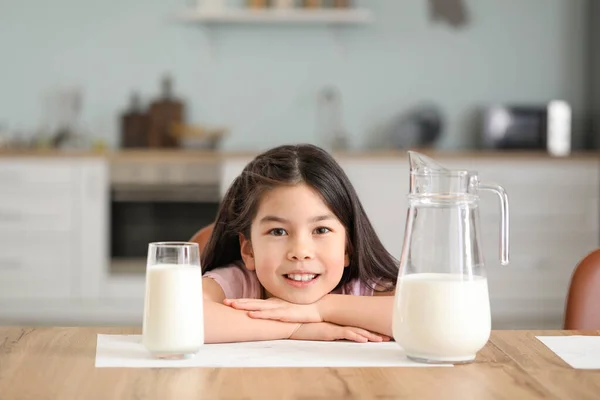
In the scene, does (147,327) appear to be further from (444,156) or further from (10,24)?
(10,24)

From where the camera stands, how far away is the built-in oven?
4465mm

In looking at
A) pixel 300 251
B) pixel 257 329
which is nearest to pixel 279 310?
pixel 257 329

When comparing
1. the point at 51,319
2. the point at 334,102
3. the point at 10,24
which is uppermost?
the point at 10,24

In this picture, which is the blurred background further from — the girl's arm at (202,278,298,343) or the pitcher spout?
the pitcher spout

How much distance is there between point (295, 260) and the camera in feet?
4.94

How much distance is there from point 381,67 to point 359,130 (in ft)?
1.14

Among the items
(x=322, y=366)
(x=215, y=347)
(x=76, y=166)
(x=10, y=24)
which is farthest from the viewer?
(x=10, y=24)

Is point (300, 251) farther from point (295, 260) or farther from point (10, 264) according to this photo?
point (10, 264)

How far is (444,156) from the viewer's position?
451cm

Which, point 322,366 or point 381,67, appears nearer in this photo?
point 322,366

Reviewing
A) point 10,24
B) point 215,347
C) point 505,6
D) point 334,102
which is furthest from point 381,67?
point 215,347

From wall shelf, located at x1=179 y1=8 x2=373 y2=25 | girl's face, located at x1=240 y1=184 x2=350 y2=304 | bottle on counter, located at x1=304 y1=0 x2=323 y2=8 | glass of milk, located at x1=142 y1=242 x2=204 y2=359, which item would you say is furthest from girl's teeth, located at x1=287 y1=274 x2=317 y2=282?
bottle on counter, located at x1=304 y1=0 x2=323 y2=8

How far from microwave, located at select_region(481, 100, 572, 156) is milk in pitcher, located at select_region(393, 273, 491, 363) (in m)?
3.86

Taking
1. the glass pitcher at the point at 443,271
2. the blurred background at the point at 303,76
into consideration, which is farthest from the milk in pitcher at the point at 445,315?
the blurred background at the point at 303,76
